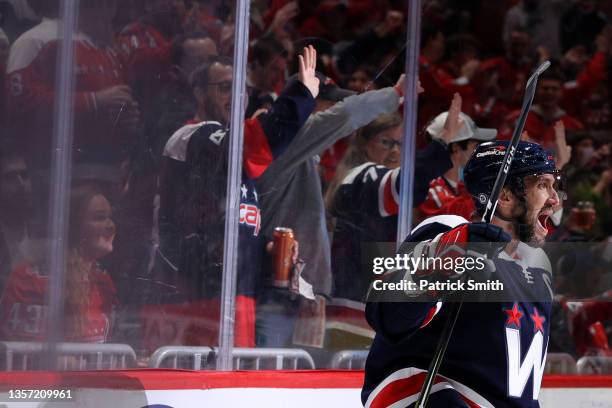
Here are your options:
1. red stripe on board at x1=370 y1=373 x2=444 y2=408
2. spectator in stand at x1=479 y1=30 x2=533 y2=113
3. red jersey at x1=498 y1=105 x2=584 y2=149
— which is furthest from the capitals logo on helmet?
spectator in stand at x1=479 y1=30 x2=533 y2=113

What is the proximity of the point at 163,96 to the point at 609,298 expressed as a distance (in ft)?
5.55

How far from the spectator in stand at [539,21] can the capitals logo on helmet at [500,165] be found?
13.5 ft

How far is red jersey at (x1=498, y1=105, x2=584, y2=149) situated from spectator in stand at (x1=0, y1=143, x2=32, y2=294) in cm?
165

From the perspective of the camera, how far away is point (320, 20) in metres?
4.61

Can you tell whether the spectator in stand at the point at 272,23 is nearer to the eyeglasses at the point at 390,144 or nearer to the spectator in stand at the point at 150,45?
the spectator in stand at the point at 150,45

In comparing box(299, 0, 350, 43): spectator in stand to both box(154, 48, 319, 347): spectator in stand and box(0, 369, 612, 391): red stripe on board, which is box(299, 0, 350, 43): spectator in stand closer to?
box(154, 48, 319, 347): spectator in stand

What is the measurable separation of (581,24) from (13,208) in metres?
4.64

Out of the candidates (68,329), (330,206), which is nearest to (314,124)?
(330,206)

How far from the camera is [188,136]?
2979mm

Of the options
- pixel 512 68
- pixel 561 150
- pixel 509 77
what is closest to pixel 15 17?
pixel 561 150

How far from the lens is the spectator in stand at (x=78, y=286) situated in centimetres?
265

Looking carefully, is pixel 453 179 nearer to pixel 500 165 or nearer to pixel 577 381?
pixel 577 381

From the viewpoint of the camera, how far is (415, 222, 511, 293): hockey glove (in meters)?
2.02

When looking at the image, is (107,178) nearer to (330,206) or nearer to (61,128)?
(61,128)
